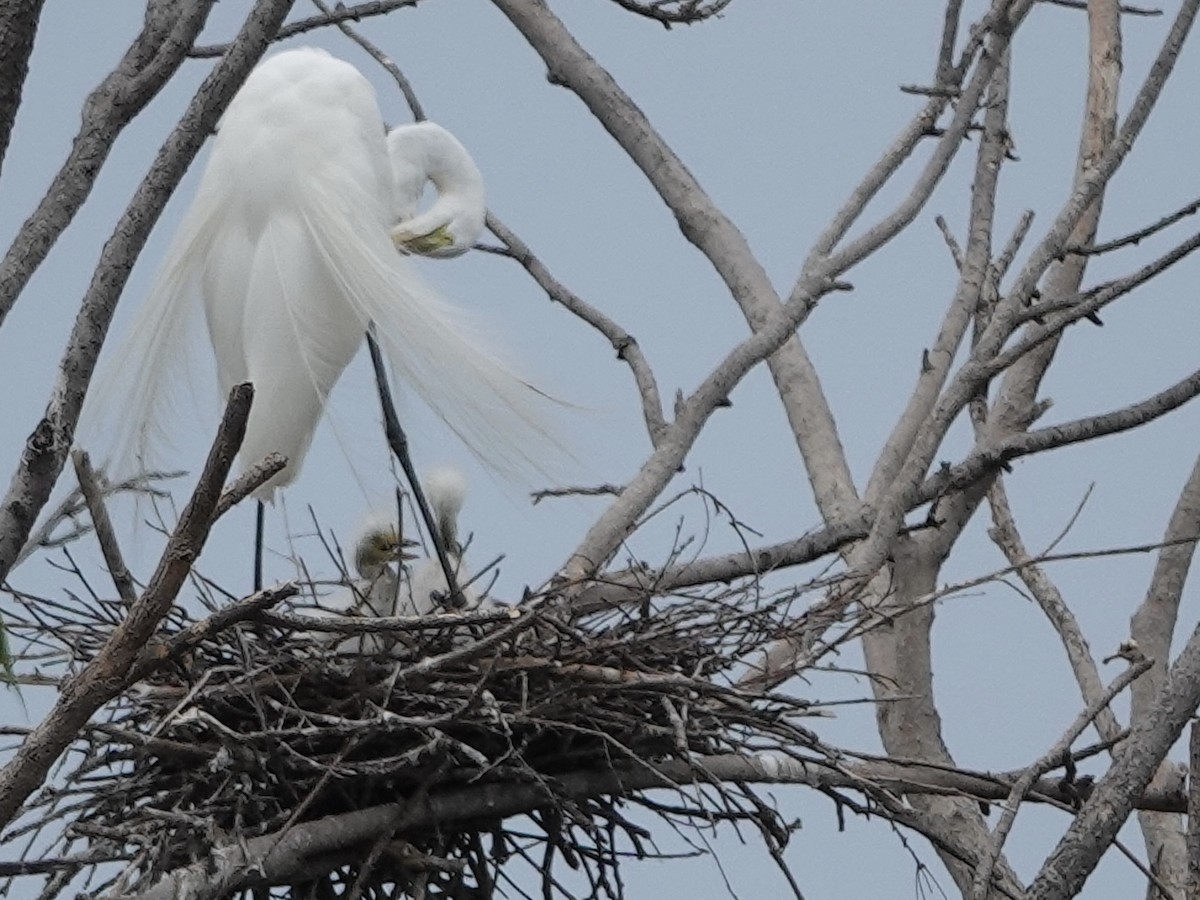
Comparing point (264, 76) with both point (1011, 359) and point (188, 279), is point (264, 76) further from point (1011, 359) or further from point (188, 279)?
point (1011, 359)

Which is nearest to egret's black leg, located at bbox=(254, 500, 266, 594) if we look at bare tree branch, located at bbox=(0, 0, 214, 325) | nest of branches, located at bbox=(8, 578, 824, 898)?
nest of branches, located at bbox=(8, 578, 824, 898)

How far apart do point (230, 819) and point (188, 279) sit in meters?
1.62

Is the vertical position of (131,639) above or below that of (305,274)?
below

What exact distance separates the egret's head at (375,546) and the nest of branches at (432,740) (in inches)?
26.8

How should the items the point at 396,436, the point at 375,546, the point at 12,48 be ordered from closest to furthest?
1. the point at 12,48
2. the point at 375,546
3. the point at 396,436

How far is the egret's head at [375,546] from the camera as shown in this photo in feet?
11.1

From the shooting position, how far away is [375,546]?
340 centimetres

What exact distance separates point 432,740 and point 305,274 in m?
1.47

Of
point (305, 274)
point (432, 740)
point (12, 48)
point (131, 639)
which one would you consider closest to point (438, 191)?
point (305, 274)

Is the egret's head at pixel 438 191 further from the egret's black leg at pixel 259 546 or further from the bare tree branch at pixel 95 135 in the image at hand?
the bare tree branch at pixel 95 135

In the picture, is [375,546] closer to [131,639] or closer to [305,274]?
[305,274]

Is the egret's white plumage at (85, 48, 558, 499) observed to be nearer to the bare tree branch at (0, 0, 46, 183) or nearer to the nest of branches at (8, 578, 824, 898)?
the nest of branches at (8, 578, 824, 898)

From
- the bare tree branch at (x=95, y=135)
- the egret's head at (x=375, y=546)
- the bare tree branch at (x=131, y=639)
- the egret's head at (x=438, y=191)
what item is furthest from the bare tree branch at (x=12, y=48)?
the egret's head at (x=438, y=191)

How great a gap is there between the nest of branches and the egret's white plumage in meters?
0.84
